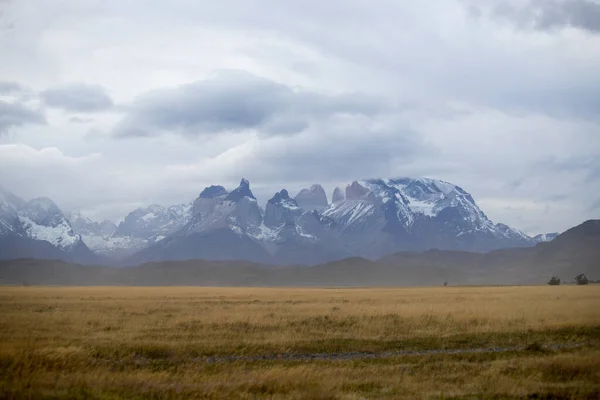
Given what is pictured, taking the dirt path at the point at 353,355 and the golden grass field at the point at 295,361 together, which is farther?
the dirt path at the point at 353,355

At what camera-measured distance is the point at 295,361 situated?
86.5 feet

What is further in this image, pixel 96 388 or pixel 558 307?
pixel 558 307

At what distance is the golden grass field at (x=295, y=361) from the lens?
60.5 ft

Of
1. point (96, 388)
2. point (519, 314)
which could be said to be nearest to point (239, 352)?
point (96, 388)

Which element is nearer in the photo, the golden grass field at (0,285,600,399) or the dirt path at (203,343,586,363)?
the golden grass field at (0,285,600,399)

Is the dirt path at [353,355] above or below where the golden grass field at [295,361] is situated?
below

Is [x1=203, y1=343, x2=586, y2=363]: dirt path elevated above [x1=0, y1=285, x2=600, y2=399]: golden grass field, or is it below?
below

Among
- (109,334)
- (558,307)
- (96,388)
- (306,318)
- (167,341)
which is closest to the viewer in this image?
(96,388)

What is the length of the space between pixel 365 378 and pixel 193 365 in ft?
23.0

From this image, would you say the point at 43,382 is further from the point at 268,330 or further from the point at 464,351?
the point at 268,330

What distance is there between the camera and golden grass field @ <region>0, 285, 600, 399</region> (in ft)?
60.5

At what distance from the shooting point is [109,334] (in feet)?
117

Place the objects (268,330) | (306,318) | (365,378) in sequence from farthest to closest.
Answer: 1. (306,318)
2. (268,330)
3. (365,378)

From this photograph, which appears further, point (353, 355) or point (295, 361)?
point (353, 355)
